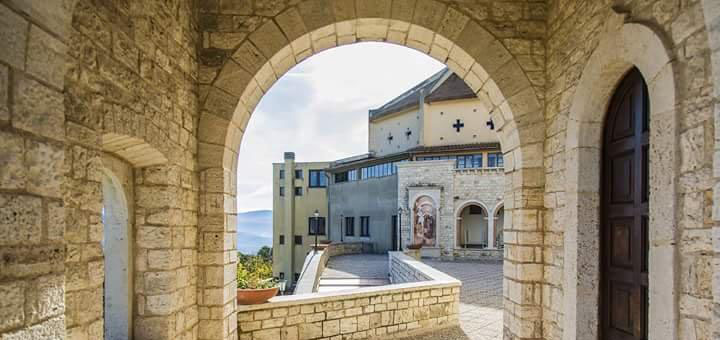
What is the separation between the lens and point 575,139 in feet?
9.77

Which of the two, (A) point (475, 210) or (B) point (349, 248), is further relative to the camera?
(A) point (475, 210)

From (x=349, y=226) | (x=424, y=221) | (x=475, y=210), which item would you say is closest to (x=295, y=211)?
(x=349, y=226)

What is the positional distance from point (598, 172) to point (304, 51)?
2.89m

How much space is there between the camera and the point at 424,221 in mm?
15758

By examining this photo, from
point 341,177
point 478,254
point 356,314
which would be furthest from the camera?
point 341,177

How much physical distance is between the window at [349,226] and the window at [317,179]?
3817 millimetres

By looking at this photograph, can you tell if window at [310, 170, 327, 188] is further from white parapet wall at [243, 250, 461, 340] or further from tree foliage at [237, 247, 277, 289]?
tree foliage at [237, 247, 277, 289]

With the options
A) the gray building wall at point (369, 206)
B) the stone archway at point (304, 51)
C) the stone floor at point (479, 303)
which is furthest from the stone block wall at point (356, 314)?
the gray building wall at point (369, 206)

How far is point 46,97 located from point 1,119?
7.6 inches

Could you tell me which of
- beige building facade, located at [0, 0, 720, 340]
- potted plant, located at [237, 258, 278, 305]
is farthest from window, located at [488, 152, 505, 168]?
potted plant, located at [237, 258, 278, 305]

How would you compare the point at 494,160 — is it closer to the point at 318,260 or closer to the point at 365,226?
the point at 365,226

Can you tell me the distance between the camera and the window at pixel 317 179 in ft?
82.8

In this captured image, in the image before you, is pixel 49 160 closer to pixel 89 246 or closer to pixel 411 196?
pixel 89 246

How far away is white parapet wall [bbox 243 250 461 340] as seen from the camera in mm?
4211
